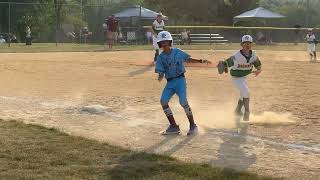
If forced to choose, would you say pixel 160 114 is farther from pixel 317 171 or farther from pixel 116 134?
pixel 317 171

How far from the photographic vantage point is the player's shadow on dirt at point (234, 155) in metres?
6.83

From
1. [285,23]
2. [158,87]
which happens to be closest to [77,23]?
[285,23]

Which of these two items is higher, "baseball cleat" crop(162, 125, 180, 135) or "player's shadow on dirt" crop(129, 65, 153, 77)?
"player's shadow on dirt" crop(129, 65, 153, 77)

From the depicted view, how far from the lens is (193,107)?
1167 centimetres

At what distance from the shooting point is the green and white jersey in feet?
32.5

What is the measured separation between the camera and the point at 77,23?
52.0 meters

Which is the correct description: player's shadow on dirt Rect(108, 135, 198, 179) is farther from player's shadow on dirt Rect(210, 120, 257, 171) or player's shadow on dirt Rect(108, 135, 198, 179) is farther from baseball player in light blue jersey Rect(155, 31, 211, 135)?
baseball player in light blue jersey Rect(155, 31, 211, 135)

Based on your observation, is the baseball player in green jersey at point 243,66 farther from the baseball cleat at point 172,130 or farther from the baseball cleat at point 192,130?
the baseball cleat at point 172,130

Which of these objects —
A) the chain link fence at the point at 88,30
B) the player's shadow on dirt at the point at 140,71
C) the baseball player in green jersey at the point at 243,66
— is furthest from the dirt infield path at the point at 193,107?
the chain link fence at the point at 88,30

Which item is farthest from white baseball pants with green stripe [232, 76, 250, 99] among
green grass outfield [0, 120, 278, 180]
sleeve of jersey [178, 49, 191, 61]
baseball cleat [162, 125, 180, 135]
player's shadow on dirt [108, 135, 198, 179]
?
green grass outfield [0, 120, 278, 180]

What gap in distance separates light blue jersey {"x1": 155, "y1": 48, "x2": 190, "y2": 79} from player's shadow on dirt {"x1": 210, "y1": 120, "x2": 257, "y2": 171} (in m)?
1.29

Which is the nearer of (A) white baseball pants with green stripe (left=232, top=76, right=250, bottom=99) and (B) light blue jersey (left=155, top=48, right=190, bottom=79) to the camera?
(B) light blue jersey (left=155, top=48, right=190, bottom=79)

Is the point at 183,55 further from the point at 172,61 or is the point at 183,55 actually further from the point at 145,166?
the point at 145,166

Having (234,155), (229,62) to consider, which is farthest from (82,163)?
(229,62)
